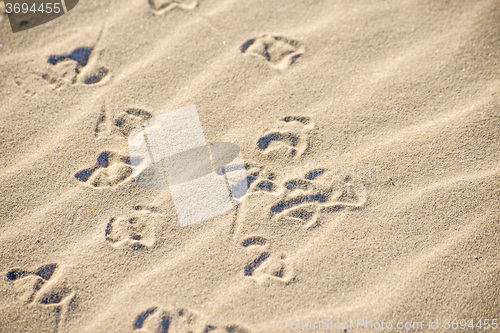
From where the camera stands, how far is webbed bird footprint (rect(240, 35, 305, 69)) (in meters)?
1.68

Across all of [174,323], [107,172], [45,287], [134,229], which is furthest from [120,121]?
[174,323]

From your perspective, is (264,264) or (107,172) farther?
(107,172)

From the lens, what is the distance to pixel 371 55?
167 centimetres

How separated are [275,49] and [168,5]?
0.69 metres

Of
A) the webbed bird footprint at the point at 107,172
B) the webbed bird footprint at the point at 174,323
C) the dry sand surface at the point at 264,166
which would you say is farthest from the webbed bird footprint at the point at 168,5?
the webbed bird footprint at the point at 174,323

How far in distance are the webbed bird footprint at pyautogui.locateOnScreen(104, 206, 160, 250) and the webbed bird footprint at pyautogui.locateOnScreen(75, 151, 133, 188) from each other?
0.18 metres

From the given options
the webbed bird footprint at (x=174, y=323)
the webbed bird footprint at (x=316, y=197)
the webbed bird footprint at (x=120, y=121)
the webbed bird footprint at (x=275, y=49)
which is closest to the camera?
the webbed bird footprint at (x=174, y=323)

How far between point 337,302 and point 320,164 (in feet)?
2.12

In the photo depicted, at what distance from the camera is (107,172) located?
150 centimetres

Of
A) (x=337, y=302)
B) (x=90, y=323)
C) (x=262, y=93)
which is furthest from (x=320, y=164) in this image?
(x=90, y=323)

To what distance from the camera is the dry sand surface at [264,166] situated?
4.48ft

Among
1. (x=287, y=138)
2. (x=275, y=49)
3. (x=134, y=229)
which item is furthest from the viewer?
(x=275, y=49)
